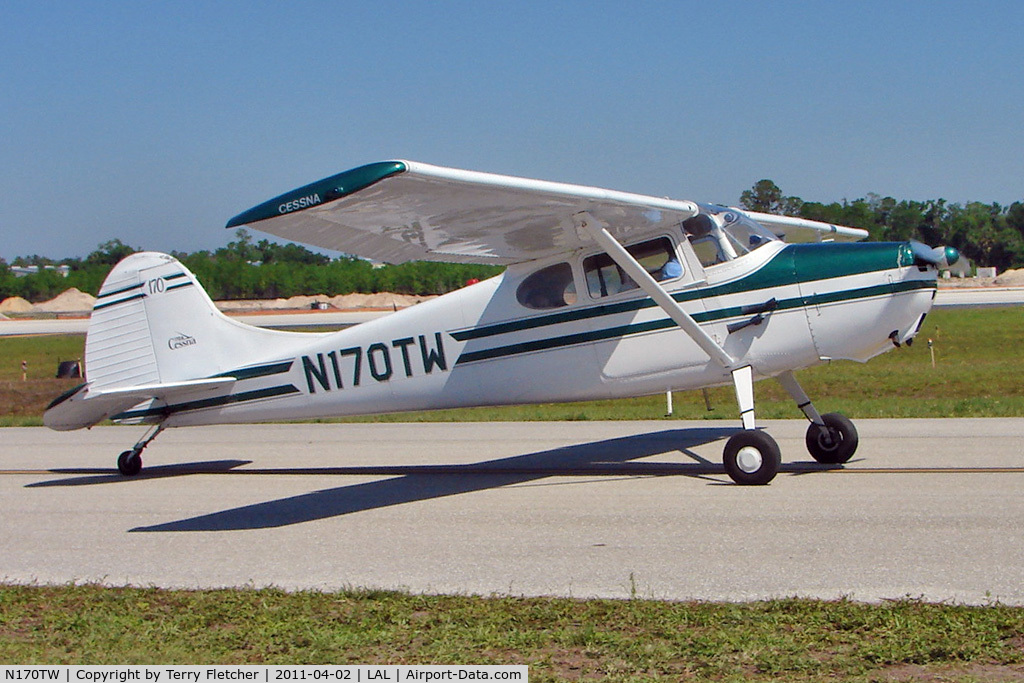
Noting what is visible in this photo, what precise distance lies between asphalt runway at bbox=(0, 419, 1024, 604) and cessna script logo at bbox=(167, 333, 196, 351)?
58.9 inches

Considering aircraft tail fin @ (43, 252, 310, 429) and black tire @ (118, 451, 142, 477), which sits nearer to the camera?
aircraft tail fin @ (43, 252, 310, 429)

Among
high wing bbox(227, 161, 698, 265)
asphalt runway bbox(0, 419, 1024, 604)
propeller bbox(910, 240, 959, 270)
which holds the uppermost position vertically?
high wing bbox(227, 161, 698, 265)

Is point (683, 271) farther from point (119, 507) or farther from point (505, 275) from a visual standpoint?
point (119, 507)

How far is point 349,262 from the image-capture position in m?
76.5

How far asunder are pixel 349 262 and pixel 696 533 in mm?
70404

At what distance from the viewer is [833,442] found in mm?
10484

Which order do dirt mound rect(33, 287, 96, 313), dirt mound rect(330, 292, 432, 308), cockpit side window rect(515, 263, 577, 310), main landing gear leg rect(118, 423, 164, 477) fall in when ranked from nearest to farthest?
cockpit side window rect(515, 263, 577, 310), main landing gear leg rect(118, 423, 164, 477), dirt mound rect(330, 292, 432, 308), dirt mound rect(33, 287, 96, 313)

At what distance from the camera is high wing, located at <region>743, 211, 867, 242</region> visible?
490 inches

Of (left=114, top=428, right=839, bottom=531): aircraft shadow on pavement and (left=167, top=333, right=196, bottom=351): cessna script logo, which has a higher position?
(left=167, top=333, right=196, bottom=351): cessna script logo

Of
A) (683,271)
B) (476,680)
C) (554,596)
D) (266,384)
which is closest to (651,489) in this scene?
(683,271)

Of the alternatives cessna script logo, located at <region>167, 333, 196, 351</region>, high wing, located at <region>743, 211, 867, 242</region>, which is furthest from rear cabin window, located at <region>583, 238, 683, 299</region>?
cessna script logo, located at <region>167, 333, 196, 351</region>

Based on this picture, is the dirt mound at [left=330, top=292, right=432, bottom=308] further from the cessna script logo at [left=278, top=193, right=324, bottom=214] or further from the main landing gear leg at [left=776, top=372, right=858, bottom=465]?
the cessna script logo at [left=278, top=193, right=324, bottom=214]

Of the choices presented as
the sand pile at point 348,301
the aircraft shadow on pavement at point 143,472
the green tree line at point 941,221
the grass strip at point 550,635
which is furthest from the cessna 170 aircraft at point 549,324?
the sand pile at point 348,301

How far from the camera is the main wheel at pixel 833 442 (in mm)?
10469
